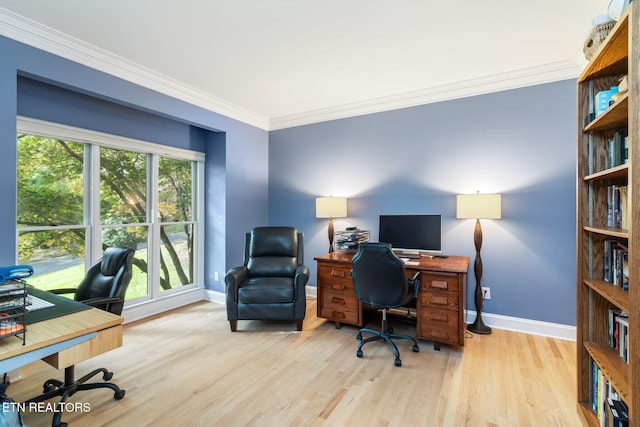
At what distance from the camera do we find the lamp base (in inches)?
117

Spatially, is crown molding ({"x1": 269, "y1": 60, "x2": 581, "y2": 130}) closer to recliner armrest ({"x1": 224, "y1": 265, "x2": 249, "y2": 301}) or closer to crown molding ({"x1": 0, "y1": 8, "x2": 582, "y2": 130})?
crown molding ({"x1": 0, "y1": 8, "x2": 582, "y2": 130})

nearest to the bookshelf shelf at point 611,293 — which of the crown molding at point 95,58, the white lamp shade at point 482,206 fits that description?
the white lamp shade at point 482,206

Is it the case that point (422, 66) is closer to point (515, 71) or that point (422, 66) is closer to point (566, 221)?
point (515, 71)

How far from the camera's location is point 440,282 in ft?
8.46

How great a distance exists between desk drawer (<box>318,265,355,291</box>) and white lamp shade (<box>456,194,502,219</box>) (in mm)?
1256

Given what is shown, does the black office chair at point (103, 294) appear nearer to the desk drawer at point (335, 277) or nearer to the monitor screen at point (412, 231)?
the desk drawer at point (335, 277)

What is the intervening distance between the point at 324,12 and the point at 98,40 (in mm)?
1828

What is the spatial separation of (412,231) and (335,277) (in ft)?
3.15

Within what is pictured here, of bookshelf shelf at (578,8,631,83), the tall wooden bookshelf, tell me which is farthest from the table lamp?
bookshelf shelf at (578,8,631,83)

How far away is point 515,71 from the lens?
293 centimetres

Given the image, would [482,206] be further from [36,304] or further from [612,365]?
[36,304]

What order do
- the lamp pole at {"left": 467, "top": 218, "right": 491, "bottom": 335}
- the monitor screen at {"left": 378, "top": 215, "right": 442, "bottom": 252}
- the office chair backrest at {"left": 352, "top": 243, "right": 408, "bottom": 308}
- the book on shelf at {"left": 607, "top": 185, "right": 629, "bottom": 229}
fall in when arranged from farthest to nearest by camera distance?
the monitor screen at {"left": 378, "top": 215, "right": 442, "bottom": 252}
the lamp pole at {"left": 467, "top": 218, "right": 491, "bottom": 335}
the office chair backrest at {"left": 352, "top": 243, "right": 408, "bottom": 308}
the book on shelf at {"left": 607, "top": 185, "right": 629, "bottom": 229}

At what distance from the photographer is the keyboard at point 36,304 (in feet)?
5.18

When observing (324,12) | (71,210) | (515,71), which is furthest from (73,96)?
(515,71)
